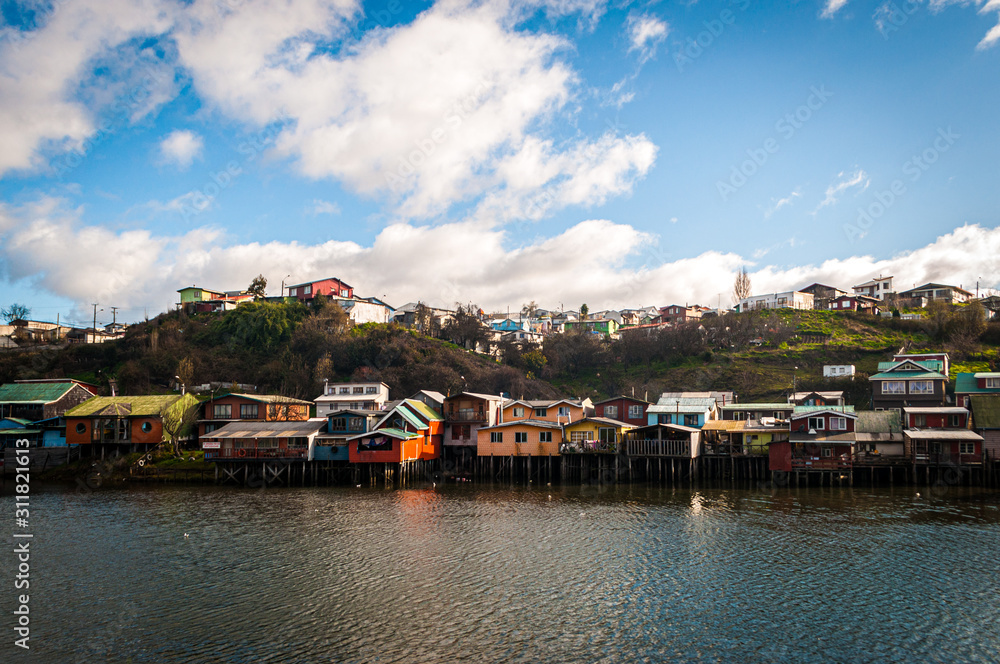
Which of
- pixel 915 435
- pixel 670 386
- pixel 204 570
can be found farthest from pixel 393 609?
pixel 670 386

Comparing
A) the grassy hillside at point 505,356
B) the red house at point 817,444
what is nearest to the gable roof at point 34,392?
the grassy hillside at point 505,356

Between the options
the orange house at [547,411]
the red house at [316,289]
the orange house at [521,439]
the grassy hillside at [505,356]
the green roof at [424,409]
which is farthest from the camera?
the red house at [316,289]

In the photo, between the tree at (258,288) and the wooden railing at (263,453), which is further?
the tree at (258,288)

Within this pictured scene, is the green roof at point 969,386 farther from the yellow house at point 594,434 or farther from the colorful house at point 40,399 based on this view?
the colorful house at point 40,399

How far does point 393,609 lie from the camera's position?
2275 cm

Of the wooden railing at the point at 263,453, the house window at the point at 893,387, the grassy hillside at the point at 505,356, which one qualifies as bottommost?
the wooden railing at the point at 263,453

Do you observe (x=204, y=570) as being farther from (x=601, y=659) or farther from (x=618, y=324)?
(x=618, y=324)

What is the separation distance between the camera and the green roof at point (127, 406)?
189 ft

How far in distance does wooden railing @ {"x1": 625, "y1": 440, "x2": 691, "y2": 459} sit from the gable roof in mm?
57118

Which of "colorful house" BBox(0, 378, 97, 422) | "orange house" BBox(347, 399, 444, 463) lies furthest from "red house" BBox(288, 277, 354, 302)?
"orange house" BBox(347, 399, 444, 463)

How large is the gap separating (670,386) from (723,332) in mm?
19217

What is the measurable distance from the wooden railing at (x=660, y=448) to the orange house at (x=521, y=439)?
6.18 metres

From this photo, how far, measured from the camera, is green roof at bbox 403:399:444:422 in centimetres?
5572

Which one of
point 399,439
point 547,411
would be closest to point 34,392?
point 399,439
